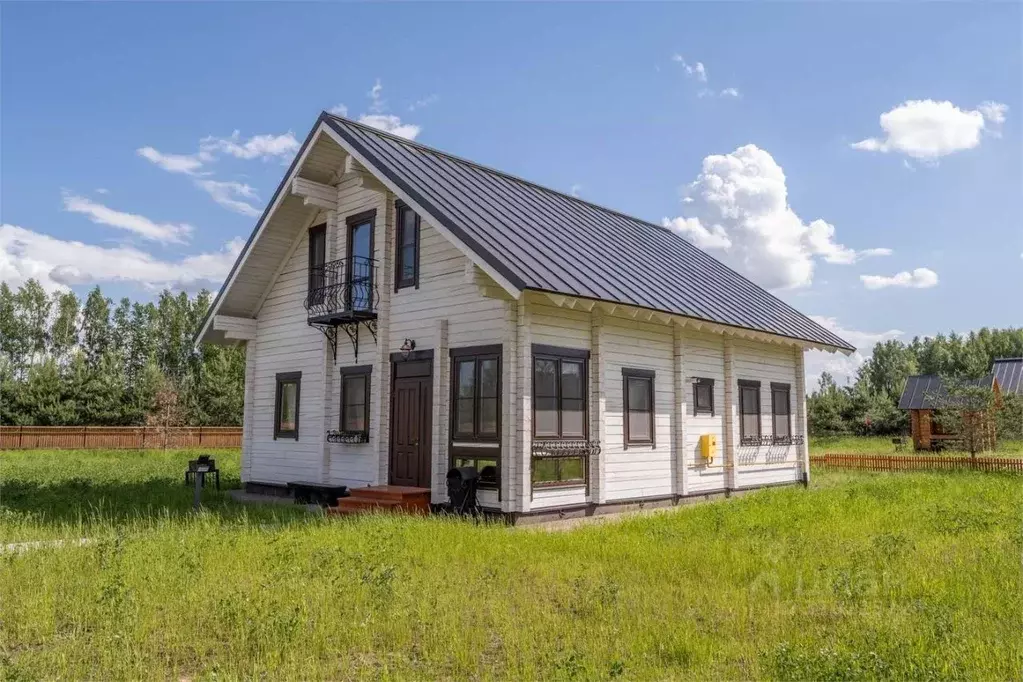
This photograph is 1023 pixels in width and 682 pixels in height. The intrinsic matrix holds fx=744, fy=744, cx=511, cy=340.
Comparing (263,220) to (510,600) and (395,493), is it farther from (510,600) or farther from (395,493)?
(510,600)

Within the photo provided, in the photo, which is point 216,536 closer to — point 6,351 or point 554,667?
point 554,667

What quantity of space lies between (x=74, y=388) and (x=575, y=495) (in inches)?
1437

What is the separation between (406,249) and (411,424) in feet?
11.6

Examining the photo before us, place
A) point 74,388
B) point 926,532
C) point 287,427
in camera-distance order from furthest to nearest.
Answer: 1. point 74,388
2. point 287,427
3. point 926,532

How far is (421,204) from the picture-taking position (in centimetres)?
1317

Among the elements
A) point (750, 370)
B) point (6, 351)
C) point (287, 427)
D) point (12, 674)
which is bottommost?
point (12, 674)

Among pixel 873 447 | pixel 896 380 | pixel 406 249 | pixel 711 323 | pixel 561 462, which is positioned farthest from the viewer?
pixel 896 380

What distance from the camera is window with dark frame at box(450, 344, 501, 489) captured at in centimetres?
1258

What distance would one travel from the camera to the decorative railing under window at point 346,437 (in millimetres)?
15000

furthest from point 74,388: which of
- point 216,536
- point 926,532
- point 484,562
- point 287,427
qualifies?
point 926,532

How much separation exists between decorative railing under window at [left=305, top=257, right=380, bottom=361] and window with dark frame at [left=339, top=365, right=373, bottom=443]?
0.42m

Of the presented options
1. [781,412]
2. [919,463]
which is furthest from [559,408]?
[919,463]

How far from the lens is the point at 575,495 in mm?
13047

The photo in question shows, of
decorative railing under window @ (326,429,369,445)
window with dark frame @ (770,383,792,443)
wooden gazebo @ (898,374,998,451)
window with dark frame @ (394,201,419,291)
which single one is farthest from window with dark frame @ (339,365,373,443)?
wooden gazebo @ (898,374,998,451)
